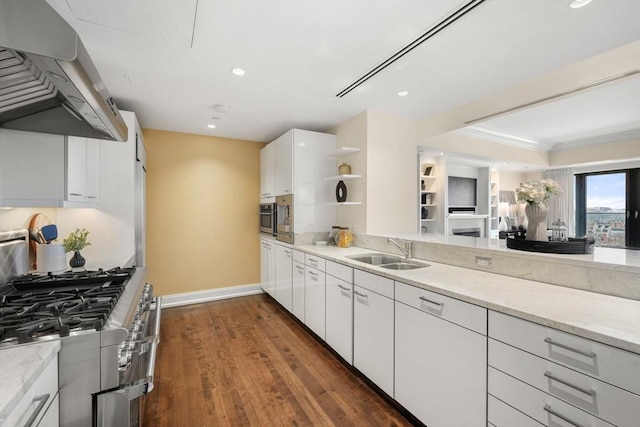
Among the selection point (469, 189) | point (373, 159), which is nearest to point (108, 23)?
point (373, 159)

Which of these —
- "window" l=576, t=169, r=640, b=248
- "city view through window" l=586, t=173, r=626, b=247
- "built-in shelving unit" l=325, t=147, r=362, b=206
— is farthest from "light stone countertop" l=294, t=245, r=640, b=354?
"city view through window" l=586, t=173, r=626, b=247

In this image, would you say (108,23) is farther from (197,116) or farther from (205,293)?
(205,293)

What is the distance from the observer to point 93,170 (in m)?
2.43

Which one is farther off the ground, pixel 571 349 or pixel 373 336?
pixel 571 349

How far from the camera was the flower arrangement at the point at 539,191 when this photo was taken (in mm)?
1797

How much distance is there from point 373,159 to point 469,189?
129 inches

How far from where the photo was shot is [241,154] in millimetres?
4340

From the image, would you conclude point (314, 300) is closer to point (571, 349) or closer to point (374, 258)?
point (374, 258)

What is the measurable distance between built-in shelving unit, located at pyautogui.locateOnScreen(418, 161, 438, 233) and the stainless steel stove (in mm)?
4376

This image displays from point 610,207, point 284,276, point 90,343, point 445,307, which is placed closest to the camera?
point 90,343

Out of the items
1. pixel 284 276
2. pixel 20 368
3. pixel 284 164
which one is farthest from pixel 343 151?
pixel 20 368

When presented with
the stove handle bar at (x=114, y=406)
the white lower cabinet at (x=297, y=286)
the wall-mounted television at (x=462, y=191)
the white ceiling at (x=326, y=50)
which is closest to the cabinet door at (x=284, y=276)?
the white lower cabinet at (x=297, y=286)

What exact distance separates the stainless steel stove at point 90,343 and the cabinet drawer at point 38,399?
0.05 metres

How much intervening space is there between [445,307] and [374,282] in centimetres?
57
